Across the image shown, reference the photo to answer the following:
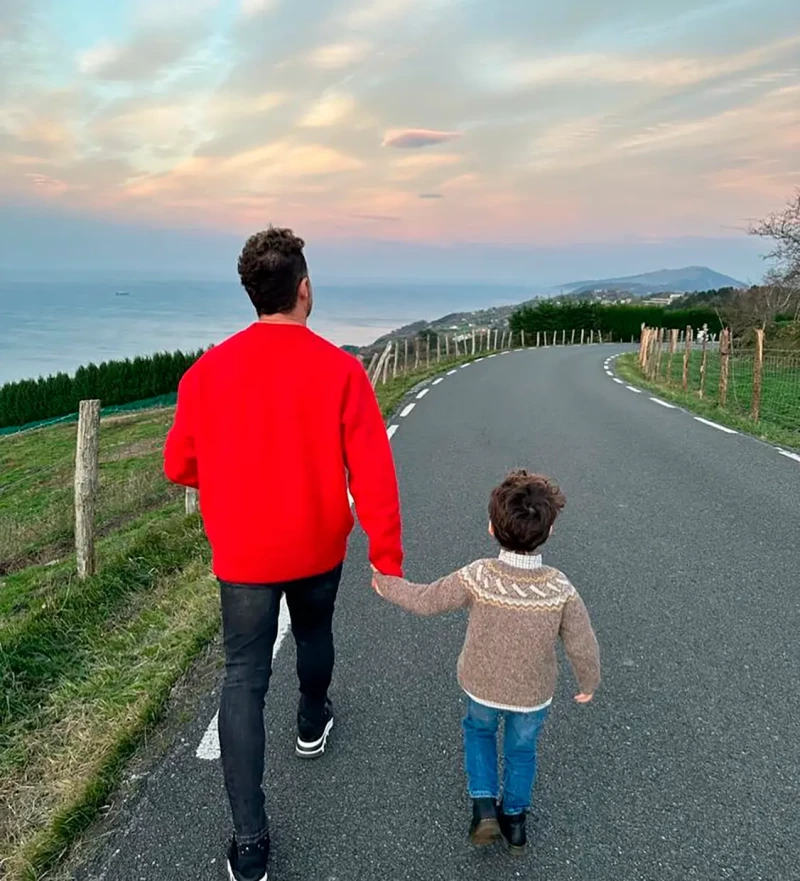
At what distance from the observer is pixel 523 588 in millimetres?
2279

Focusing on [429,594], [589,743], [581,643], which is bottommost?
[589,743]

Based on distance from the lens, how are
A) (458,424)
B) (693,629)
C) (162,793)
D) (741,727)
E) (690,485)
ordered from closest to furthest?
(162,793) < (741,727) < (693,629) < (690,485) < (458,424)

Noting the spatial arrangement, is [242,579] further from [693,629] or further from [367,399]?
[693,629]

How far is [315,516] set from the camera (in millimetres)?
2348

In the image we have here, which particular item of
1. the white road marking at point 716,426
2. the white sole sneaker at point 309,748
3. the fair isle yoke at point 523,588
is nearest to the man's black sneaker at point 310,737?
the white sole sneaker at point 309,748

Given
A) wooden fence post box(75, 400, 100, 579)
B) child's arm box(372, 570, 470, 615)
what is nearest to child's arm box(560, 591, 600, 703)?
child's arm box(372, 570, 470, 615)

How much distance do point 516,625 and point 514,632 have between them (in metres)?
0.02

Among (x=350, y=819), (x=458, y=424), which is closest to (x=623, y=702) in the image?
(x=350, y=819)

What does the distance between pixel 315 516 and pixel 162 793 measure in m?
1.30

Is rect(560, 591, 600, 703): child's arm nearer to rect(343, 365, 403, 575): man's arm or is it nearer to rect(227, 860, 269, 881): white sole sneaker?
rect(343, 365, 403, 575): man's arm

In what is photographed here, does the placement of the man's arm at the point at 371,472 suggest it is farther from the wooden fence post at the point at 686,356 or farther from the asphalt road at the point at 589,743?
the wooden fence post at the point at 686,356

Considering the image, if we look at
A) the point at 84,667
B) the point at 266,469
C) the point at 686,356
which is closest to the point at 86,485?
the point at 84,667

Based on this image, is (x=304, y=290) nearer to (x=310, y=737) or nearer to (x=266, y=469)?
(x=266, y=469)

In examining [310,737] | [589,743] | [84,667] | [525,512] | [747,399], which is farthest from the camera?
[747,399]
